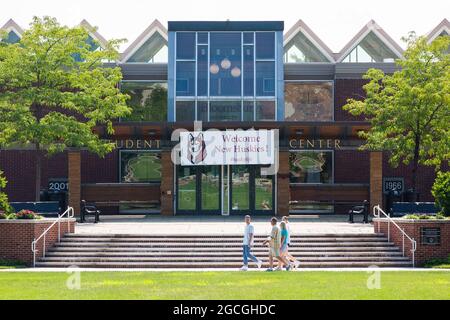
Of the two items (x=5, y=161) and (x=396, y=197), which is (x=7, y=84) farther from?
(x=396, y=197)

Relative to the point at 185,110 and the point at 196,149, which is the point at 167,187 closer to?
the point at 196,149

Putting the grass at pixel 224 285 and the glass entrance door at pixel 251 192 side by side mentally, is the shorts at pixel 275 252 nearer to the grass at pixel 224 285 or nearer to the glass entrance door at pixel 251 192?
the grass at pixel 224 285

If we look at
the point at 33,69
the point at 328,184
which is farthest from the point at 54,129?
the point at 328,184

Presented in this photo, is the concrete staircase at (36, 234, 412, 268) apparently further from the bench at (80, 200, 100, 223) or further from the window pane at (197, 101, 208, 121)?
the window pane at (197, 101, 208, 121)

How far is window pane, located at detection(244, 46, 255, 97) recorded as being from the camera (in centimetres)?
4305

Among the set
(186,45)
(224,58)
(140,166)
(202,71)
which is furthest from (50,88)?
(224,58)

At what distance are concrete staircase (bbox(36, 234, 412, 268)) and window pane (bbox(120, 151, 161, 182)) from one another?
47.0 ft

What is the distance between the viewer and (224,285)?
2044 centimetres

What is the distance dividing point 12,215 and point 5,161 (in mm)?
16959

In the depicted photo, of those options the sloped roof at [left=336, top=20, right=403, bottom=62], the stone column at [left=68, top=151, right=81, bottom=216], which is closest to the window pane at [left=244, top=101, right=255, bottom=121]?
the sloped roof at [left=336, top=20, right=403, bottom=62]

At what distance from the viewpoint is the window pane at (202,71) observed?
42969 millimetres

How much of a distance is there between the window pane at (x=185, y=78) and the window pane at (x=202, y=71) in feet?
→ 0.96

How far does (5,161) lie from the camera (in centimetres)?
4497

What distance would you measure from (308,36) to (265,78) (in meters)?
4.40
